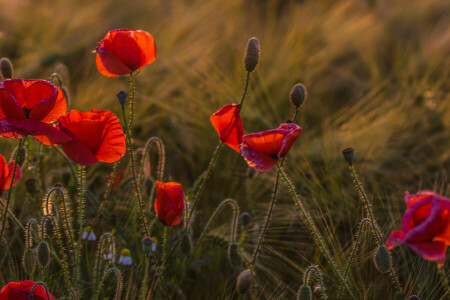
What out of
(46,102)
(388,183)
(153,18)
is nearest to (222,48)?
(153,18)

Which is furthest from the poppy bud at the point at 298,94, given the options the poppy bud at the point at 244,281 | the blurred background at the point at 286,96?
the poppy bud at the point at 244,281

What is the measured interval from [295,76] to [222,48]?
44 centimetres

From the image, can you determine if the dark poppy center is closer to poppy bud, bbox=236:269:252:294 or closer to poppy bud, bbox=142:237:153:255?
poppy bud, bbox=142:237:153:255

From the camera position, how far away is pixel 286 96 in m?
2.24

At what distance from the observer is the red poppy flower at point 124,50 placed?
1.07 meters

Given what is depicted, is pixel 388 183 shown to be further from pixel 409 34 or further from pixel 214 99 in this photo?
pixel 409 34

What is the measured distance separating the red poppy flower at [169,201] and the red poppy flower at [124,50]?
0.24m

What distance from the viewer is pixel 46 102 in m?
0.94

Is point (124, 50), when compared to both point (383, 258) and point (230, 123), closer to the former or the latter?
point (230, 123)

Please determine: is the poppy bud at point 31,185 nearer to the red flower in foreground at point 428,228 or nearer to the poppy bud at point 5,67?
the poppy bud at point 5,67

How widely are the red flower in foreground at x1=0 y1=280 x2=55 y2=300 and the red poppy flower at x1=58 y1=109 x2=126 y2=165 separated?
213 mm

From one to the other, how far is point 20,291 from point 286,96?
152 cm

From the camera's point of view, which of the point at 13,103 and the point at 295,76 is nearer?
the point at 13,103

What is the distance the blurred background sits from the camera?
4.77ft
